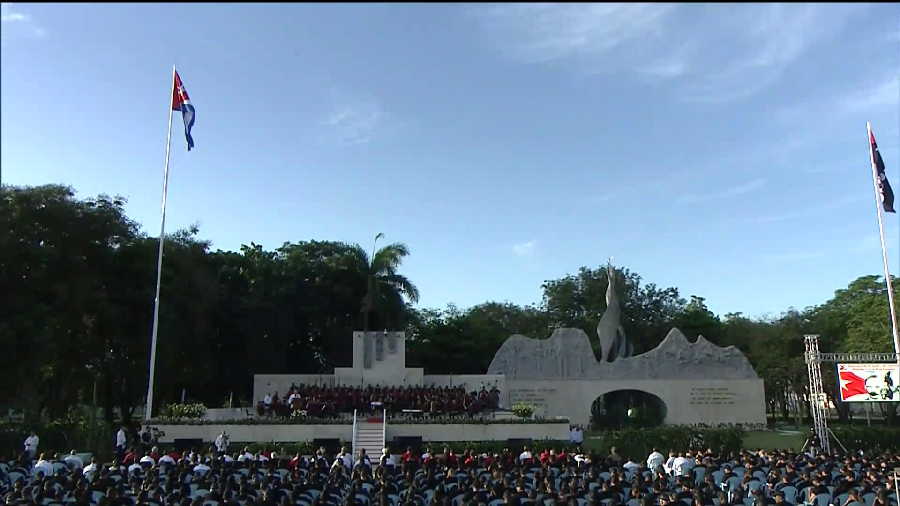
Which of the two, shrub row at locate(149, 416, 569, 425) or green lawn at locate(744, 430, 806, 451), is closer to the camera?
shrub row at locate(149, 416, 569, 425)

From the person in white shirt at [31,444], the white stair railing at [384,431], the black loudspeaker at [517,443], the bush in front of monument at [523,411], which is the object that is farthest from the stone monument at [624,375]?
the person in white shirt at [31,444]

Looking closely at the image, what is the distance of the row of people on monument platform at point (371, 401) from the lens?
88.9 feet

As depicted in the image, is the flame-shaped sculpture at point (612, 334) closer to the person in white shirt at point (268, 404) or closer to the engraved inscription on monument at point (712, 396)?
the engraved inscription on monument at point (712, 396)

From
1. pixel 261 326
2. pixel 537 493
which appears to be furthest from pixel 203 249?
pixel 537 493

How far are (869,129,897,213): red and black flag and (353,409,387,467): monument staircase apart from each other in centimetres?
1868

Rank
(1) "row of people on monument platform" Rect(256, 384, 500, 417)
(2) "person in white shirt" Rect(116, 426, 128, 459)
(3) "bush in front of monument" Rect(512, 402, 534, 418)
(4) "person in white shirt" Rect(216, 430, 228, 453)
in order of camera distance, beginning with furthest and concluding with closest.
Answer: (1) "row of people on monument platform" Rect(256, 384, 500, 417), (3) "bush in front of monument" Rect(512, 402, 534, 418), (4) "person in white shirt" Rect(216, 430, 228, 453), (2) "person in white shirt" Rect(116, 426, 128, 459)

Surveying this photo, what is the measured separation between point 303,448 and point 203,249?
1425 centimetres

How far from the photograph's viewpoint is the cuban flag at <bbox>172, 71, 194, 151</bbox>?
85.5ft

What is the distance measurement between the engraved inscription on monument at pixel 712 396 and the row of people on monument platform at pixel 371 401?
35.0 ft

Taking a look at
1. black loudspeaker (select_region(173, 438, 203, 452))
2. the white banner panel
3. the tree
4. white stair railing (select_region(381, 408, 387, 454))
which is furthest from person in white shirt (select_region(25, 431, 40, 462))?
the tree

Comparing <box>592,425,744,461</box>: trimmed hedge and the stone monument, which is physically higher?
the stone monument

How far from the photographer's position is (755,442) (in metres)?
28.9

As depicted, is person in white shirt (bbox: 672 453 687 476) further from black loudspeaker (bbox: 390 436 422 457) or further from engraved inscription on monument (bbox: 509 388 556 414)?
engraved inscription on monument (bbox: 509 388 556 414)

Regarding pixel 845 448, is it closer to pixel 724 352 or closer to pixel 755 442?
pixel 755 442
